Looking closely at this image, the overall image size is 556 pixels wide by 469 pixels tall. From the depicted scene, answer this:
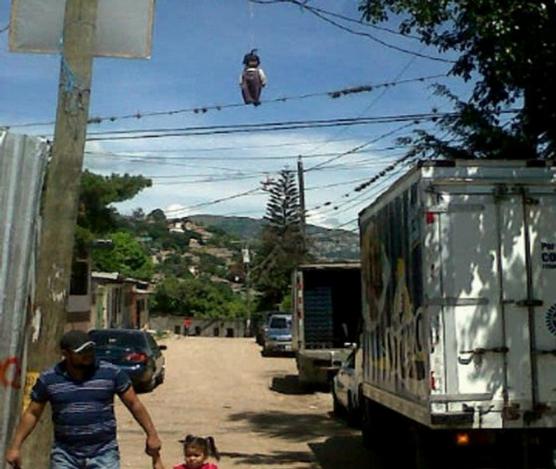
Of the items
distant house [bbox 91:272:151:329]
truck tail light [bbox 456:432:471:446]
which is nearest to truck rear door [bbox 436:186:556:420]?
truck tail light [bbox 456:432:471:446]

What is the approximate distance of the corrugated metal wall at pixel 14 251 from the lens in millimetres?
7082

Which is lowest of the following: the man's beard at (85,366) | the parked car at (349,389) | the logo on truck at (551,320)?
the parked car at (349,389)

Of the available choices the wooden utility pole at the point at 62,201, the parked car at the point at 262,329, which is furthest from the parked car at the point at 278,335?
the wooden utility pole at the point at 62,201

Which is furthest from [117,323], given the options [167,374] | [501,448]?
[501,448]

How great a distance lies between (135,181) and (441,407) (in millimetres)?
A: 26690

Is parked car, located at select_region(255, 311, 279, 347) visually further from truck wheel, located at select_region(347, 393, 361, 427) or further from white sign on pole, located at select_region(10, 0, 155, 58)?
white sign on pole, located at select_region(10, 0, 155, 58)

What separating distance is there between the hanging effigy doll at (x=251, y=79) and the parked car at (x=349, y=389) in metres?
4.26

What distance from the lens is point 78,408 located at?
623cm

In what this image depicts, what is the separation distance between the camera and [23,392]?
6.94 meters

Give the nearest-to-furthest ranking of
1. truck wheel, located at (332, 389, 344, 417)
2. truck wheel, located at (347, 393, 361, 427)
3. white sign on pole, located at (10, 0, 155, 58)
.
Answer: white sign on pole, located at (10, 0, 155, 58)
truck wheel, located at (347, 393, 361, 427)
truck wheel, located at (332, 389, 344, 417)

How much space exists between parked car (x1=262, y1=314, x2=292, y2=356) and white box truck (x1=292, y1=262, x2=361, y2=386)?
1229cm

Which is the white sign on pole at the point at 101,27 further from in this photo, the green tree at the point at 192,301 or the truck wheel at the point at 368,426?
the green tree at the point at 192,301

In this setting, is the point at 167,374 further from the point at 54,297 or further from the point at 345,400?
the point at 54,297

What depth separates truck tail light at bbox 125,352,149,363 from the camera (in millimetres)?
21812
